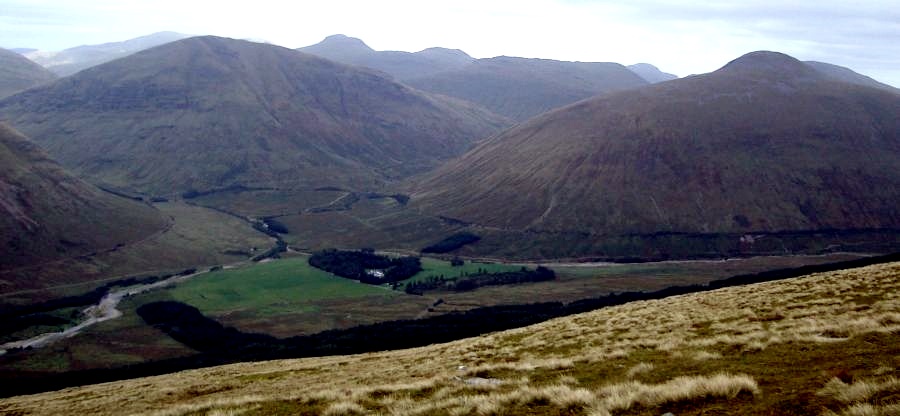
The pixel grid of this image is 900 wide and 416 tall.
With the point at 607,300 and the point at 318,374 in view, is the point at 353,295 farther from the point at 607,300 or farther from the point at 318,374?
the point at 318,374

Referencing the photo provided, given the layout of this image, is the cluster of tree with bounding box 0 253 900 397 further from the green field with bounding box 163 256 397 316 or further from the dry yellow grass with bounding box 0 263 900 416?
the dry yellow grass with bounding box 0 263 900 416

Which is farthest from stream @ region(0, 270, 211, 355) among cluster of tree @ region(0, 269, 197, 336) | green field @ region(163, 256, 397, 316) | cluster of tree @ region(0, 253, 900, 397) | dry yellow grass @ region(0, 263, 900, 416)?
dry yellow grass @ region(0, 263, 900, 416)

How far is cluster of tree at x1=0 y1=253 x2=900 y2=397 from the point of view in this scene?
357 feet

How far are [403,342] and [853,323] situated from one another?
85841 millimetres

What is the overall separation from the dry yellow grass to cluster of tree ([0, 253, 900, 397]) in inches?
2365

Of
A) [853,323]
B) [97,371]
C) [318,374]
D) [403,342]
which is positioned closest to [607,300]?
[403,342]

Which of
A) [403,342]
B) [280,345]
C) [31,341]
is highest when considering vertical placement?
[403,342]

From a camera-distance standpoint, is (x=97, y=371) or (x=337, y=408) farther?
(x=97, y=371)

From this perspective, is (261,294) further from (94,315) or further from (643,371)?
(643,371)

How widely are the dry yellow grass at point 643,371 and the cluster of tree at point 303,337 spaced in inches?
2365

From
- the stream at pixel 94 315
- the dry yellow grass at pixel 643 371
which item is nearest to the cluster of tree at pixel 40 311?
the stream at pixel 94 315

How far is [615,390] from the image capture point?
732 inches

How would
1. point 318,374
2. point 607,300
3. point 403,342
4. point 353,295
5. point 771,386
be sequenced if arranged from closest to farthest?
point 771,386 < point 318,374 < point 403,342 < point 607,300 < point 353,295

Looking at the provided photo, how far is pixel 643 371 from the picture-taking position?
22.6m
